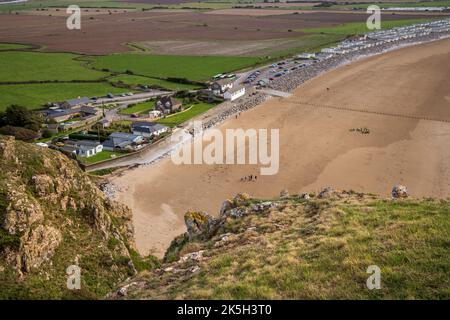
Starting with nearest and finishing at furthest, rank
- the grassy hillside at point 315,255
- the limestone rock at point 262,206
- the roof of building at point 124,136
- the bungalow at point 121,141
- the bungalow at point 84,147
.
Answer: the grassy hillside at point 315,255
the limestone rock at point 262,206
the bungalow at point 84,147
the bungalow at point 121,141
the roof of building at point 124,136

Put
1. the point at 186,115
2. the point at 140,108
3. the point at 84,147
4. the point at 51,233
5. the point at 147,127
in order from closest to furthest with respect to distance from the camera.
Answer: the point at 51,233 < the point at 84,147 < the point at 147,127 < the point at 186,115 < the point at 140,108

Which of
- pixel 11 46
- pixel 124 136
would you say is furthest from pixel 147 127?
pixel 11 46

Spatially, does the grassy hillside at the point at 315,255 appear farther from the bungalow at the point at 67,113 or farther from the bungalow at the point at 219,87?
the bungalow at the point at 219,87

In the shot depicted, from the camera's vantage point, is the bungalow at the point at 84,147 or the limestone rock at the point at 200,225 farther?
the bungalow at the point at 84,147

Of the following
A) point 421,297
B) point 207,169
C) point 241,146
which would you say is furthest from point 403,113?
point 421,297

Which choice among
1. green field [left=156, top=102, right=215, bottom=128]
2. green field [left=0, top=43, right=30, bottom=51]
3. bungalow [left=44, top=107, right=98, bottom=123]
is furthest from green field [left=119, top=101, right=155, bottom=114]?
green field [left=0, top=43, right=30, bottom=51]

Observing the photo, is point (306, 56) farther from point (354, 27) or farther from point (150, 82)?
point (354, 27)

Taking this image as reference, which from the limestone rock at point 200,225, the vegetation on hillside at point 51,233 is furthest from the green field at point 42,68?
the limestone rock at point 200,225
